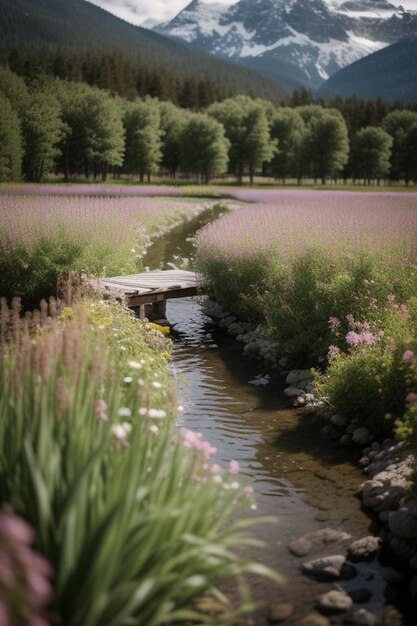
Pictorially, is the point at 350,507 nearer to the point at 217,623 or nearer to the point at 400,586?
the point at 400,586

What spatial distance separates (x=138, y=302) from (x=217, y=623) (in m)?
9.82

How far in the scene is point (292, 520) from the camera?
6.41 metres

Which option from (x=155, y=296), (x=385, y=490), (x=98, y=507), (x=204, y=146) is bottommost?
(x=385, y=490)

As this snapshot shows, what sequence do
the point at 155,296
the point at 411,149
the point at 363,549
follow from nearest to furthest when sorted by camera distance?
1. the point at 363,549
2. the point at 155,296
3. the point at 411,149

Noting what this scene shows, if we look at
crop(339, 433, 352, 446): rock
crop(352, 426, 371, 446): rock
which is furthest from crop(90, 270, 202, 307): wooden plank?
crop(352, 426, 371, 446): rock

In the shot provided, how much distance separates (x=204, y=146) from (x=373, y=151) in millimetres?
27463

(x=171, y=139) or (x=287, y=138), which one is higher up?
(x=287, y=138)

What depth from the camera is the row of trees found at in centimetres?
Answer: 5984

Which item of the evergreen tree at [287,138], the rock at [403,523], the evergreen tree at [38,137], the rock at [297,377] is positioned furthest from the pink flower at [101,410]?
the evergreen tree at [287,138]

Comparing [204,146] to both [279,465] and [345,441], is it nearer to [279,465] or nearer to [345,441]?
[345,441]

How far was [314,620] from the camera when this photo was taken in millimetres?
4895

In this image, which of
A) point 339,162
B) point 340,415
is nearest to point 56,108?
point 339,162

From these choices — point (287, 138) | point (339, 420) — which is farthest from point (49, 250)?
point (287, 138)

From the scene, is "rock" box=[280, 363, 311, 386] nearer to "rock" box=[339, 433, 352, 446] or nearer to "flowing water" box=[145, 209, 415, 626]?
"flowing water" box=[145, 209, 415, 626]
